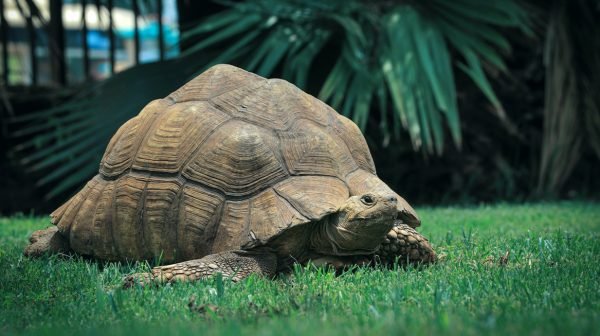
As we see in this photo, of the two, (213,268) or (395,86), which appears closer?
(213,268)

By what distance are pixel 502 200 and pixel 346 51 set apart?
91.7 inches

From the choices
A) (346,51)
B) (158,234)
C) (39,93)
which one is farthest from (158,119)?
(39,93)

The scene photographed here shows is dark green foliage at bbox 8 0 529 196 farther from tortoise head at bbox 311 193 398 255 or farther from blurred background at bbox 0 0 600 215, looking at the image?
tortoise head at bbox 311 193 398 255

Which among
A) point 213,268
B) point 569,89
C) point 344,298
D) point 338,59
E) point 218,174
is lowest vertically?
point 569,89

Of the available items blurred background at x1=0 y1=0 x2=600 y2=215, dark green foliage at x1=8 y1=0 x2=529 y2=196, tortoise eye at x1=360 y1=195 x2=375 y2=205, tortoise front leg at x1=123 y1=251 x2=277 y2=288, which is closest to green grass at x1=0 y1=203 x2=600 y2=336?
tortoise front leg at x1=123 y1=251 x2=277 y2=288

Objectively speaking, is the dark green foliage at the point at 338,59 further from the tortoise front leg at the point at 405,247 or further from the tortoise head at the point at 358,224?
the tortoise head at the point at 358,224

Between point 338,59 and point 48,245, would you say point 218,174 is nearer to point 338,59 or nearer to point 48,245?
point 48,245

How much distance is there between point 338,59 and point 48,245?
3.41 m

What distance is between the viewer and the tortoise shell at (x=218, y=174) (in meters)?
3.40

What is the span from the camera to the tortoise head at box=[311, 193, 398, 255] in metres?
3.30

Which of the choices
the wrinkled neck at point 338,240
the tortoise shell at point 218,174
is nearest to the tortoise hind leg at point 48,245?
the tortoise shell at point 218,174

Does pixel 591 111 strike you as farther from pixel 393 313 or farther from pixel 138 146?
pixel 393 313

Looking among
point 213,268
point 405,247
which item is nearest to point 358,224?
point 405,247

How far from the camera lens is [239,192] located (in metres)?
3.43
